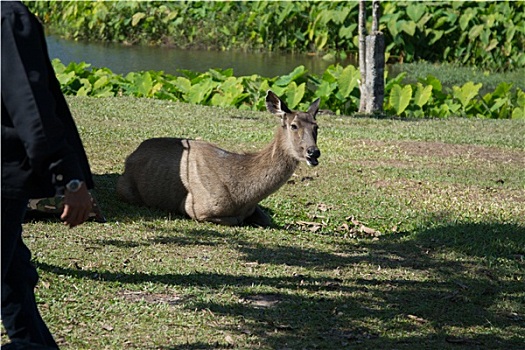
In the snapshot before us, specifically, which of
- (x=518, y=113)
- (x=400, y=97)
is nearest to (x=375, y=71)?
(x=400, y=97)

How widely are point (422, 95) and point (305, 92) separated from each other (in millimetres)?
1931

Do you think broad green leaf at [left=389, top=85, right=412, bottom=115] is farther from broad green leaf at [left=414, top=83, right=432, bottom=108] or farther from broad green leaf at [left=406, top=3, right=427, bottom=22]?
broad green leaf at [left=406, top=3, right=427, bottom=22]

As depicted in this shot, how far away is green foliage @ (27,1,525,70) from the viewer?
2195 cm

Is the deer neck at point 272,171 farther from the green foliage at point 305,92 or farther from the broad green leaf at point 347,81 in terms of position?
the broad green leaf at point 347,81

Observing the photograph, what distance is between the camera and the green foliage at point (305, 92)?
49.6ft

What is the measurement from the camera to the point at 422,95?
15391 millimetres

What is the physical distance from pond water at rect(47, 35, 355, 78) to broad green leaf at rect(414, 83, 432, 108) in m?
4.93

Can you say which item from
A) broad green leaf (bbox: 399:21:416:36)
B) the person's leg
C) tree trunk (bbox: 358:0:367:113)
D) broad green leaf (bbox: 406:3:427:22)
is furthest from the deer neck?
broad green leaf (bbox: 406:3:427:22)

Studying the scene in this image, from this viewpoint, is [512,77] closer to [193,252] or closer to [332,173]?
[332,173]

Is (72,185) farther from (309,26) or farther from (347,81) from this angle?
(309,26)

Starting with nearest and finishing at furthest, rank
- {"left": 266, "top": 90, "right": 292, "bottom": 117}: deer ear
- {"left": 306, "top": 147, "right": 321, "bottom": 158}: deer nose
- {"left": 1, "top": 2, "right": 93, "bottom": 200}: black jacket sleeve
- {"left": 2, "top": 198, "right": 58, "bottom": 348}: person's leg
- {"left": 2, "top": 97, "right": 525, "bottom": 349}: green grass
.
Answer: {"left": 1, "top": 2, "right": 93, "bottom": 200}: black jacket sleeve < {"left": 2, "top": 198, "right": 58, "bottom": 348}: person's leg < {"left": 2, "top": 97, "right": 525, "bottom": 349}: green grass < {"left": 306, "top": 147, "right": 321, "bottom": 158}: deer nose < {"left": 266, "top": 90, "right": 292, "bottom": 117}: deer ear

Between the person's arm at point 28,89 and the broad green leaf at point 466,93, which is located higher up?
the person's arm at point 28,89

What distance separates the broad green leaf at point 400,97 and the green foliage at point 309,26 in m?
6.93

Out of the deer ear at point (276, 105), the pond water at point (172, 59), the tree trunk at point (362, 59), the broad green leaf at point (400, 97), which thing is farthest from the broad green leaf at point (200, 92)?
the deer ear at point (276, 105)
